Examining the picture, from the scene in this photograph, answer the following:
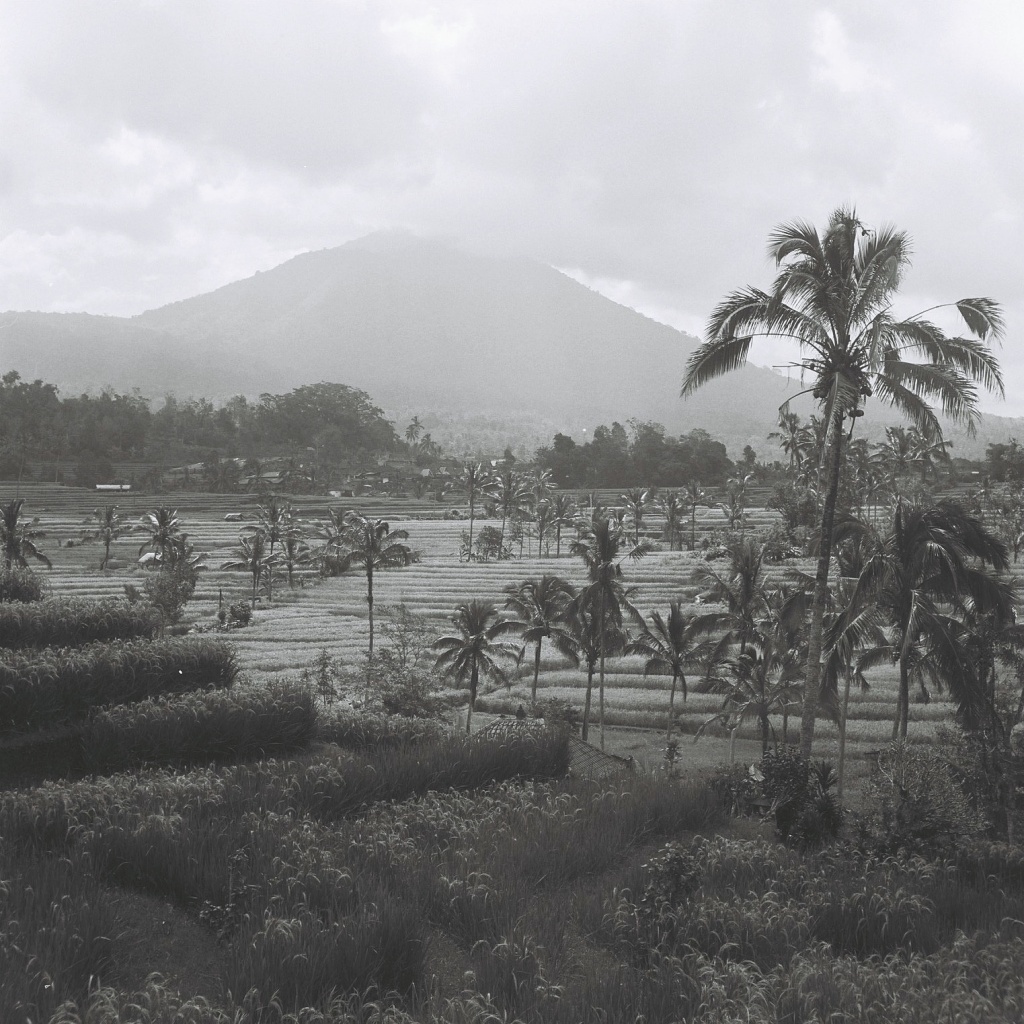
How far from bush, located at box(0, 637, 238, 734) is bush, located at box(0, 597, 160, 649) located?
110 centimetres

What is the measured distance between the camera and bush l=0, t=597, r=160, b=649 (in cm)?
1555

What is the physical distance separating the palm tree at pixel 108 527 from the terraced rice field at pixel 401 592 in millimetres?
1023

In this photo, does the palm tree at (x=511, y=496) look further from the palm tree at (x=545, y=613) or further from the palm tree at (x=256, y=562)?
the palm tree at (x=545, y=613)

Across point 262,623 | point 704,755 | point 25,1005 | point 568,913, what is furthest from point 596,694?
point 25,1005

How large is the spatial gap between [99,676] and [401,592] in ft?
159

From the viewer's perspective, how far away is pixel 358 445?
14100cm

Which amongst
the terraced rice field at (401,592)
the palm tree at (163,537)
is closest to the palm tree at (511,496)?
the terraced rice field at (401,592)

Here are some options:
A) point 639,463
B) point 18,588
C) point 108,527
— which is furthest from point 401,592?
point 639,463

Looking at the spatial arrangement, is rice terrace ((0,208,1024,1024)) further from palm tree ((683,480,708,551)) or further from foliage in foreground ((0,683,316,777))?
palm tree ((683,480,708,551))

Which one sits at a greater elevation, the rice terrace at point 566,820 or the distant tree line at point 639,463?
the distant tree line at point 639,463

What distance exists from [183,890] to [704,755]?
27695 millimetres

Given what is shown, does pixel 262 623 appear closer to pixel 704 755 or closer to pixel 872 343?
pixel 704 755

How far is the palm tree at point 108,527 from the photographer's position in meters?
64.1

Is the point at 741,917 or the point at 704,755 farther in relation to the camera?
the point at 704,755
